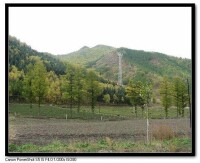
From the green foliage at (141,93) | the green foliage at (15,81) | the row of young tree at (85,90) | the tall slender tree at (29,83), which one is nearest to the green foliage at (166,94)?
the row of young tree at (85,90)

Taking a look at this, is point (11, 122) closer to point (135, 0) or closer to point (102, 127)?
point (102, 127)

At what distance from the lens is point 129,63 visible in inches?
301

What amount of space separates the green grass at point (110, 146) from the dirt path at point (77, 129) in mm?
63

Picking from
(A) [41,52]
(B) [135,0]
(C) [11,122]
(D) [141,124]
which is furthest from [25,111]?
(B) [135,0]

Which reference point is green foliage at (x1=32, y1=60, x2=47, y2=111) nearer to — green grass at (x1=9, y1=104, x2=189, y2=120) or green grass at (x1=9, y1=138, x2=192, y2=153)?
green grass at (x1=9, y1=104, x2=189, y2=120)

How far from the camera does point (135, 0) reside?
24.5 ft

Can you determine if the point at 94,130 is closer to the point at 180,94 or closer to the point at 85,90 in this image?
the point at 85,90

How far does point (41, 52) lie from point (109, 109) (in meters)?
1.08

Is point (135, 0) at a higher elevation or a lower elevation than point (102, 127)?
higher

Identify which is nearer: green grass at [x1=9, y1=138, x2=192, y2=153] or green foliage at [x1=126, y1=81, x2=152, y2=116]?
green grass at [x1=9, y1=138, x2=192, y2=153]

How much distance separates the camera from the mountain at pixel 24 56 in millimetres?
7430

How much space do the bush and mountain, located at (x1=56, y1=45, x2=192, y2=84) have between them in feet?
1.97

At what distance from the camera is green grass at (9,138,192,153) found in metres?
7.39

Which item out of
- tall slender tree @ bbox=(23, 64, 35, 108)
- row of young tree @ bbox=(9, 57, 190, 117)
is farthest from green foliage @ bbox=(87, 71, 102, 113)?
tall slender tree @ bbox=(23, 64, 35, 108)
